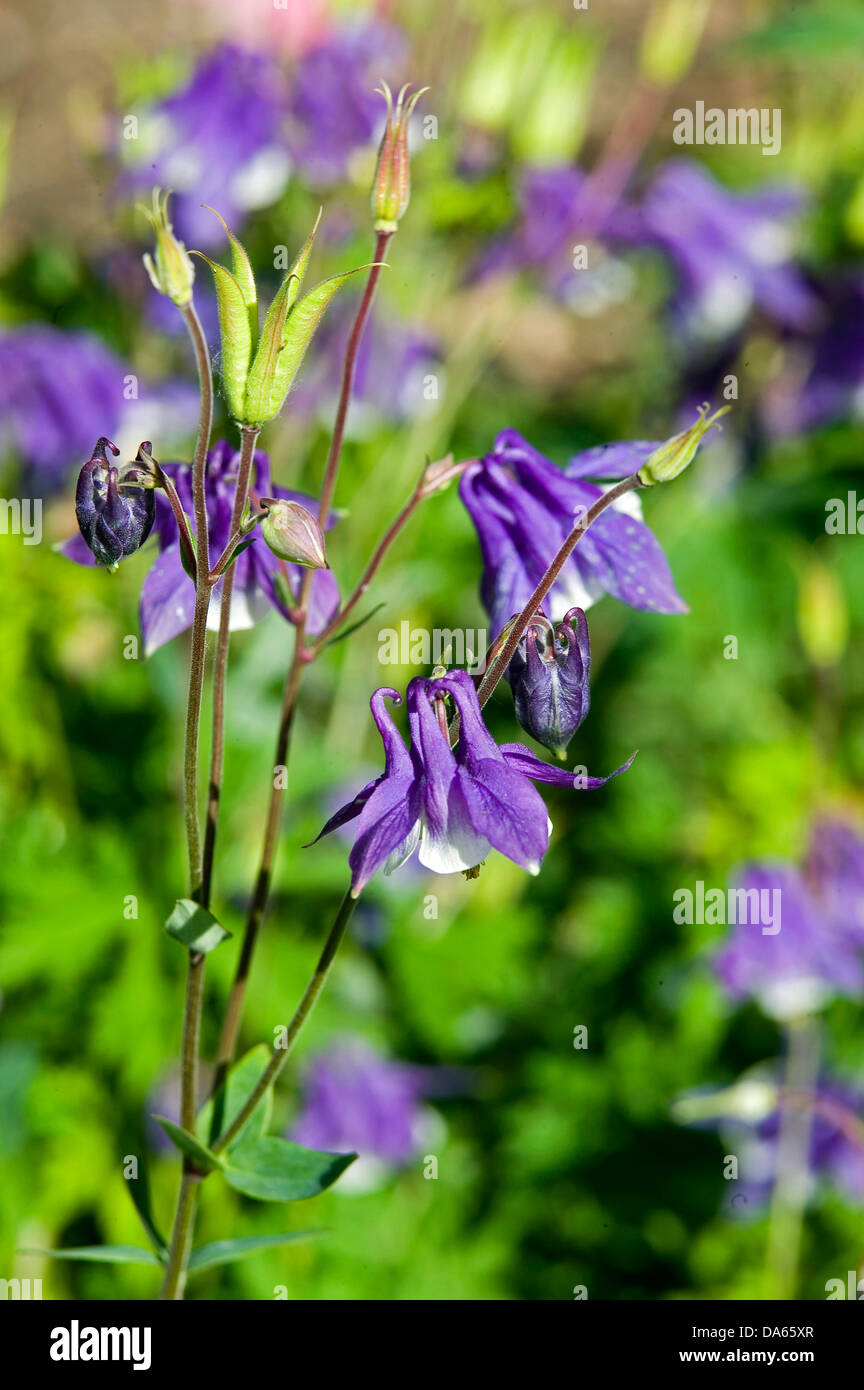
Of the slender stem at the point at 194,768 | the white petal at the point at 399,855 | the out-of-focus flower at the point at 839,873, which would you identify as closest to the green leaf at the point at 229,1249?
the slender stem at the point at 194,768

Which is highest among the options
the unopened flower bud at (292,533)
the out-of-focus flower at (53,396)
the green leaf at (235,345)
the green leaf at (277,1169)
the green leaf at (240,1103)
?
the out-of-focus flower at (53,396)

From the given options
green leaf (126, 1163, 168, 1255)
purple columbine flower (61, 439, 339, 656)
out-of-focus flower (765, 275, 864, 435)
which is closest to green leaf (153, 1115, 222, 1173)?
green leaf (126, 1163, 168, 1255)

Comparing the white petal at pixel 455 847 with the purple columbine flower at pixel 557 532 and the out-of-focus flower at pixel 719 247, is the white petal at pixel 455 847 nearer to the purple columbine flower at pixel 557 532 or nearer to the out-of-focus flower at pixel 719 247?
the purple columbine flower at pixel 557 532

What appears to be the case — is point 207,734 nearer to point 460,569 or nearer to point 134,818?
point 134,818

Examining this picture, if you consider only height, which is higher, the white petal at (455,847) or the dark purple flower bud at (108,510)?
the dark purple flower bud at (108,510)

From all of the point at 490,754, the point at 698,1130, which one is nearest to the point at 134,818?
the point at 698,1130
